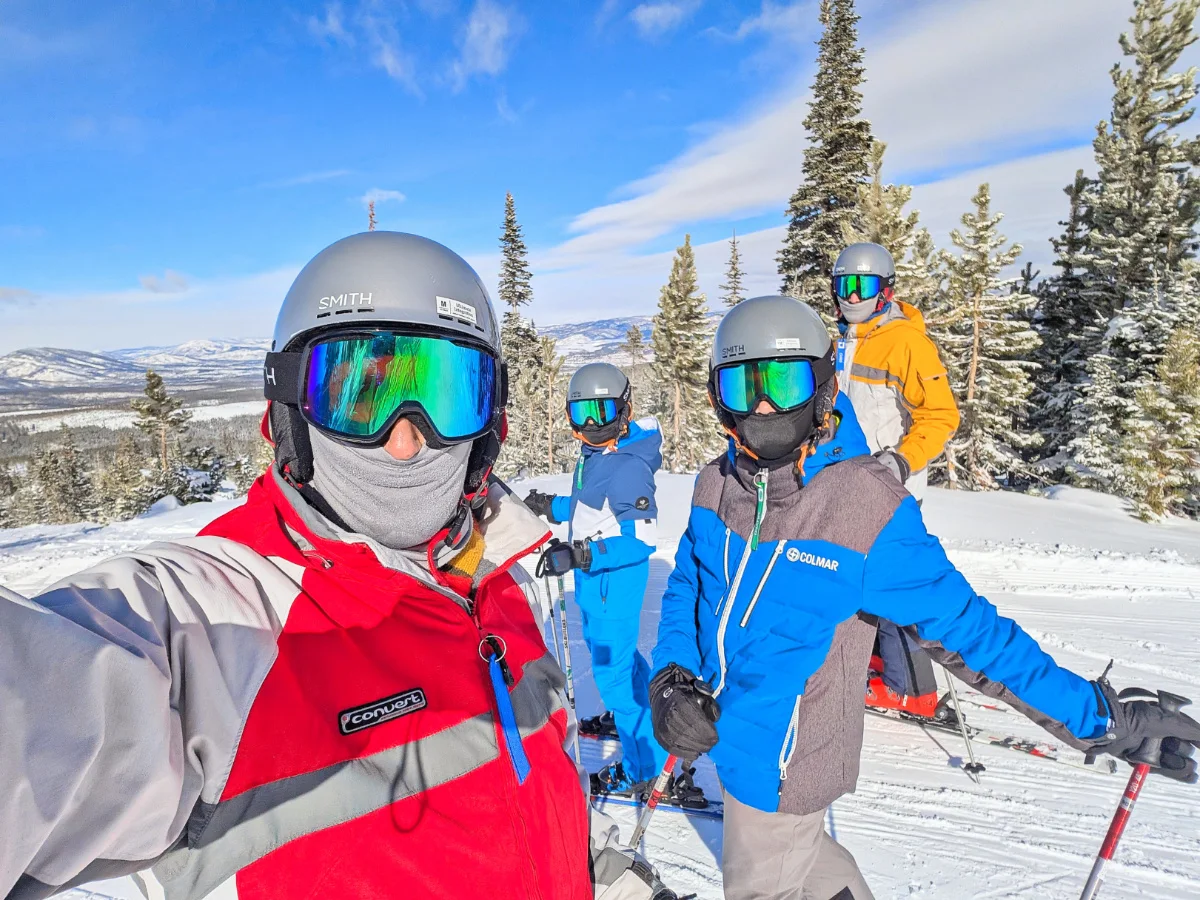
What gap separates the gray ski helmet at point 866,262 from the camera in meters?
4.79

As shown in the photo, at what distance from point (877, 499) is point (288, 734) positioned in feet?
6.62

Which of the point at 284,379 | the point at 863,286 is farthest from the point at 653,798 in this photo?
the point at 863,286

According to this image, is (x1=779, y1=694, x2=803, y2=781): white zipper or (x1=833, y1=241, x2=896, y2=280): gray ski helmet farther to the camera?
(x1=833, y1=241, x2=896, y2=280): gray ski helmet

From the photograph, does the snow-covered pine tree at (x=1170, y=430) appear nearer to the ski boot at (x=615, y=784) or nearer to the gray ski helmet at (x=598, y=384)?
the gray ski helmet at (x=598, y=384)

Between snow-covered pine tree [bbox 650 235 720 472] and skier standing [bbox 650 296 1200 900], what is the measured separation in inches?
979

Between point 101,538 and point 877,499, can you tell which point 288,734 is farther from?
point 101,538

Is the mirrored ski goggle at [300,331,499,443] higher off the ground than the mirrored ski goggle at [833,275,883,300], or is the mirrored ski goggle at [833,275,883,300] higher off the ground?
the mirrored ski goggle at [833,275,883,300]

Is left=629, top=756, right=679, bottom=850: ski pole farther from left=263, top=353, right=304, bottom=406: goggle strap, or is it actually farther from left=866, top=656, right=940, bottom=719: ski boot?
left=263, top=353, right=304, bottom=406: goggle strap

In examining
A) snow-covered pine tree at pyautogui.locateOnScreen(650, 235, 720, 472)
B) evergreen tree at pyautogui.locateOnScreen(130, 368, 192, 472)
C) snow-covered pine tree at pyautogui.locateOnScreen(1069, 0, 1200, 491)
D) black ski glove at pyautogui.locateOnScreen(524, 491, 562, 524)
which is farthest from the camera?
evergreen tree at pyautogui.locateOnScreen(130, 368, 192, 472)

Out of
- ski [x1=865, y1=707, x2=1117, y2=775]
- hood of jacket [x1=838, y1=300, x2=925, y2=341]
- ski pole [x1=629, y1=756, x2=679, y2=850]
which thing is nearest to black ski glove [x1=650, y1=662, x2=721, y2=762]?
ski pole [x1=629, y1=756, x2=679, y2=850]

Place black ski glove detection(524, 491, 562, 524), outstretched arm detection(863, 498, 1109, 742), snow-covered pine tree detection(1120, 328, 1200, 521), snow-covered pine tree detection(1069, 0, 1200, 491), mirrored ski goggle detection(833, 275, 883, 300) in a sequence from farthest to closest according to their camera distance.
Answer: snow-covered pine tree detection(1069, 0, 1200, 491)
snow-covered pine tree detection(1120, 328, 1200, 521)
black ski glove detection(524, 491, 562, 524)
mirrored ski goggle detection(833, 275, 883, 300)
outstretched arm detection(863, 498, 1109, 742)

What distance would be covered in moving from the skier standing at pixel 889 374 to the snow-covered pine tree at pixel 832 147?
1637cm

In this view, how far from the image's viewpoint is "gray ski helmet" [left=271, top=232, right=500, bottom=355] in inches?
57.2

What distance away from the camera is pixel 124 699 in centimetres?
76
